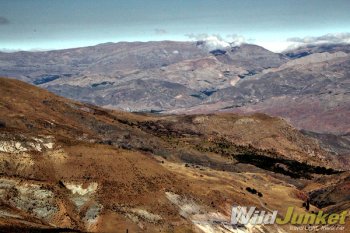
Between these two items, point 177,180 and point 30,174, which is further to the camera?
point 177,180

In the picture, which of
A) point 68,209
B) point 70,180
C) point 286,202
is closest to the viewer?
point 68,209

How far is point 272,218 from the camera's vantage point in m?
127

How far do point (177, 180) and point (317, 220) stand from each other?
3658cm

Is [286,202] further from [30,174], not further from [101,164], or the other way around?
[30,174]

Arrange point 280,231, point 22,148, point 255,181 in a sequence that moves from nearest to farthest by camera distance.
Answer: point 280,231 < point 22,148 < point 255,181

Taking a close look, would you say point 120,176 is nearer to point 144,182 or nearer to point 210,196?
point 144,182

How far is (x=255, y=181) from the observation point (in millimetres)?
186250

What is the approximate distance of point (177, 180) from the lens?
127312 millimetres

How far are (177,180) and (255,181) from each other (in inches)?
2627

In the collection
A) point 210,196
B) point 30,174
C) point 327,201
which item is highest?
point 30,174

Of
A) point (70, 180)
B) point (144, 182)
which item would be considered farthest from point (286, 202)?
point (70, 180)

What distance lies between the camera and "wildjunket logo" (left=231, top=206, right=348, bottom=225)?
119m

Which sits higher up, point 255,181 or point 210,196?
point 210,196

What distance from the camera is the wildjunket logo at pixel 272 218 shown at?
119 meters
